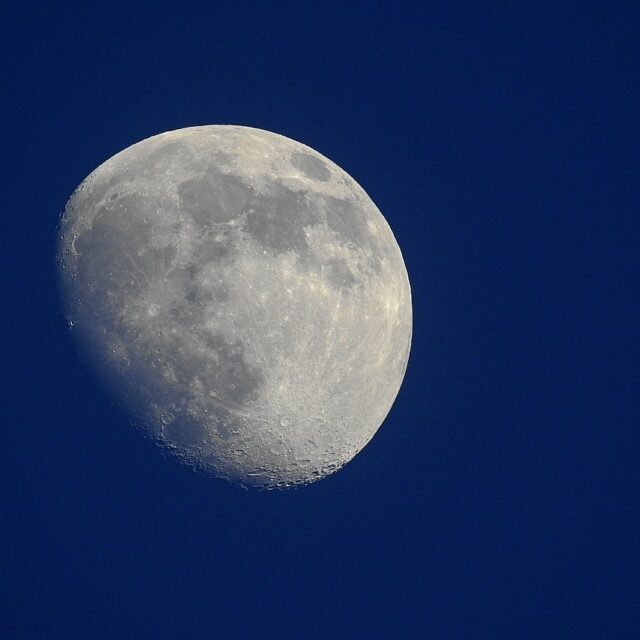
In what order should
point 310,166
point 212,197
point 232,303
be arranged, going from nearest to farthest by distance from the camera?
point 232,303 < point 212,197 < point 310,166

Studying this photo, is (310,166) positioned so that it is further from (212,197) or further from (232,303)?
(232,303)

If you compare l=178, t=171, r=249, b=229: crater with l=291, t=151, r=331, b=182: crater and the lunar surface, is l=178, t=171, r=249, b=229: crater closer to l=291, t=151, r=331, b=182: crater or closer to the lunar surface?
the lunar surface

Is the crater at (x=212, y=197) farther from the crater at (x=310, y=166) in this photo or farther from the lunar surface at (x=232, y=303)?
the crater at (x=310, y=166)

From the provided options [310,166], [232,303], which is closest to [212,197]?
[232,303]

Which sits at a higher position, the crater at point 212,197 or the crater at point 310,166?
→ the crater at point 310,166

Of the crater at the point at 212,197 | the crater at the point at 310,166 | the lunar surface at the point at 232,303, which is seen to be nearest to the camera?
the lunar surface at the point at 232,303

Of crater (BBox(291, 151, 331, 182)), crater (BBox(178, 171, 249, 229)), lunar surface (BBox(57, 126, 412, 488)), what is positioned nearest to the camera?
Result: lunar surface (BBox(57, 126, 412, 488))

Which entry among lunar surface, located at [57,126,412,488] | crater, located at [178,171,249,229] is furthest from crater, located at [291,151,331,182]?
crater, located at [178,171,249,229]

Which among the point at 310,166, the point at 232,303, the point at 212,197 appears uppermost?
the point at 310,166

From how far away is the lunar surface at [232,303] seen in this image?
876 cm

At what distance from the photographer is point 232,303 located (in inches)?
342

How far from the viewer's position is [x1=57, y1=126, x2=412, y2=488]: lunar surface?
876 cm

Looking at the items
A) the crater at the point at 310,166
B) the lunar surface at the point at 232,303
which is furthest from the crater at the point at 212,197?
the crater at the point at 310,166

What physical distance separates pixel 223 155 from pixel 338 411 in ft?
11.3
